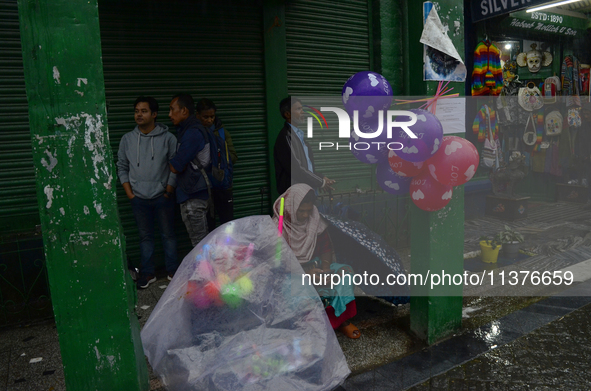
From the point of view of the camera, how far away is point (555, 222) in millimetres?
7977

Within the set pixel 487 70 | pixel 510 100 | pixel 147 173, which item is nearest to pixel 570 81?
pixel 510 100

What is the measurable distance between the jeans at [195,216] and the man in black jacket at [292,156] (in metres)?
0.91

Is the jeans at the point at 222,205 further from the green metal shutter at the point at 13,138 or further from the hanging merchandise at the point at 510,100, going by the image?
the hanging merchandise at the point at 510,100

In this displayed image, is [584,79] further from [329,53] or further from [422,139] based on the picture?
[422,139]

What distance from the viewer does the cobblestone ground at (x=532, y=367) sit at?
10.3 feet

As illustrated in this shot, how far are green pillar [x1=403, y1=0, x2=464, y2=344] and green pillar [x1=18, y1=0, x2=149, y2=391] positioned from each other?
2272 mm

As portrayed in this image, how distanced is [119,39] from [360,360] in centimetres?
428

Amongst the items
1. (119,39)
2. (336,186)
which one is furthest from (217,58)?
(336,186)

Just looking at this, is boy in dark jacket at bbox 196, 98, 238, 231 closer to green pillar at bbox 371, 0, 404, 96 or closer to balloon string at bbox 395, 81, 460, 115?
balloon string at bbox 395, 81, 460, 115

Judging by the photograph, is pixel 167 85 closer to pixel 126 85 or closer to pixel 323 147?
pixel 126 85

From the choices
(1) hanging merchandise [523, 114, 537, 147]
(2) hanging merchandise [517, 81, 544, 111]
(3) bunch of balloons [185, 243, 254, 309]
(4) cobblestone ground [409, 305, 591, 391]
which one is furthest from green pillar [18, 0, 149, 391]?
(1) hanging merchandise [523, 114, 537, 147]

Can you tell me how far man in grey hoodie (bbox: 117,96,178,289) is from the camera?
4.85 meters

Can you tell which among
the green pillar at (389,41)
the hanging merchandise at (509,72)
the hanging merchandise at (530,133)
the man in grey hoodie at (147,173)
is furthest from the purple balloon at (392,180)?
the hanging merchandise at (530,133)

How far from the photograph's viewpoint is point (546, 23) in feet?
29.6
